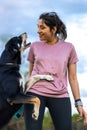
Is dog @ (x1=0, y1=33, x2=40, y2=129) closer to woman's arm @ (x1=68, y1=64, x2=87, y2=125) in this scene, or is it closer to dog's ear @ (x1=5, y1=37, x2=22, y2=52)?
dog's ear @ (x1=5, y1=37, x2=22, y2=52)

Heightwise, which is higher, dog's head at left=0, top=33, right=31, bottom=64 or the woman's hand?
dog's head at left=0, top=33, right=31, bottom=64

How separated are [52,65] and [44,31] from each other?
430 mm

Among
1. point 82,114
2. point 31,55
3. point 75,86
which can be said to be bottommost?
point 82,114

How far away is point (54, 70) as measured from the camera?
645cm

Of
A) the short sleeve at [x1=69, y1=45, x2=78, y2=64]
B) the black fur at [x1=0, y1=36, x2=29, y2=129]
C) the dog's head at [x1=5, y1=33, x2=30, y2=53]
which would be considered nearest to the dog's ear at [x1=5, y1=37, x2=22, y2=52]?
the dog's head at [x1=5, y1=33, x2=30, y2=53]

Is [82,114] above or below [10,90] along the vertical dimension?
below

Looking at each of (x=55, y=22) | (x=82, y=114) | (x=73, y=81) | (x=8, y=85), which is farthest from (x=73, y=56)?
(x=8, y=85)

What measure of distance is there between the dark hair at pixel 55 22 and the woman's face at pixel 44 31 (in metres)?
0.05

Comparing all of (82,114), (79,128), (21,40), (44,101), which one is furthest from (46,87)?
(79,128)

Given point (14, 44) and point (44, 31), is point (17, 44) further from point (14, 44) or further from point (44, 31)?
point (44, 31)

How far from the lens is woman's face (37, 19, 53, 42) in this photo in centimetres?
654

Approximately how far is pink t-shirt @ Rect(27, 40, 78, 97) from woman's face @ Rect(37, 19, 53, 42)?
105mm

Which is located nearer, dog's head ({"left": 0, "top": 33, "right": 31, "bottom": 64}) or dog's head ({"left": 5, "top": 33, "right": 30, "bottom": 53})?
dog's head ({"left": 0, "top": 33, "right": 31, "bottom": 64})

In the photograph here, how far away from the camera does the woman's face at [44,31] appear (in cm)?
654
